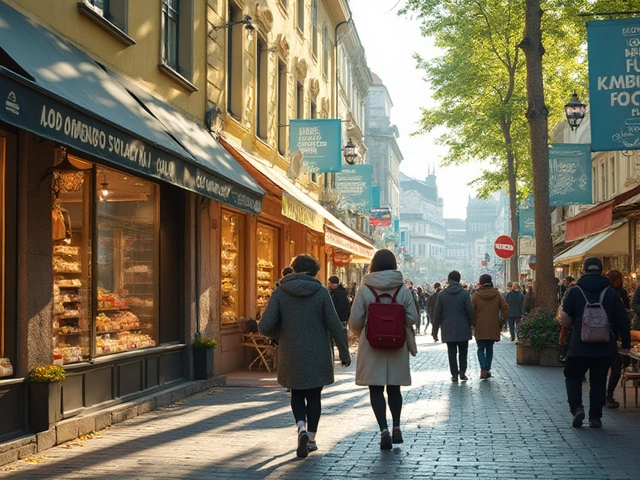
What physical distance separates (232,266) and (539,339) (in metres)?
6.03

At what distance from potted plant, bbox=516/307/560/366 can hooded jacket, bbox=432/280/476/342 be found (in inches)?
124

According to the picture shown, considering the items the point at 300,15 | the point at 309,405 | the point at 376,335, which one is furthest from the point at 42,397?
the point at 300,15

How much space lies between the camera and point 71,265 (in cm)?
1028

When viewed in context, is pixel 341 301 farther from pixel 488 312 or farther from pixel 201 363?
pixel 201 363

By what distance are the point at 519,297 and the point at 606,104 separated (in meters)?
16.3

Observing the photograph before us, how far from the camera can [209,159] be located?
525 inches

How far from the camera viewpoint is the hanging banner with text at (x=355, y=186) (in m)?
30.1

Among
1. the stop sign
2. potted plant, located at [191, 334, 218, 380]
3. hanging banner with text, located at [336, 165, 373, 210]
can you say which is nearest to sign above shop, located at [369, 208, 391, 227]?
hanging banner with text, located at [336, 165, 373, 210]

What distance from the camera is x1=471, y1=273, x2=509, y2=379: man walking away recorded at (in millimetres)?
15977

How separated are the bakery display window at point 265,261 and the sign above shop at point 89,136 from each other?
767 centimetres

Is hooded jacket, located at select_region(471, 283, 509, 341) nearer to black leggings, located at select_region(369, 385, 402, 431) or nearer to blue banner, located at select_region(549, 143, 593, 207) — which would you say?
black leggings, located at select_region(369, 385, 402, 431)

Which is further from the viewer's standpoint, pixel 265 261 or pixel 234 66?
pixel 265 261

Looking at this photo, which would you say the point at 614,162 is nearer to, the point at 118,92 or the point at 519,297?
the point at 519,297

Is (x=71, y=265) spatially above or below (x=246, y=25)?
below
